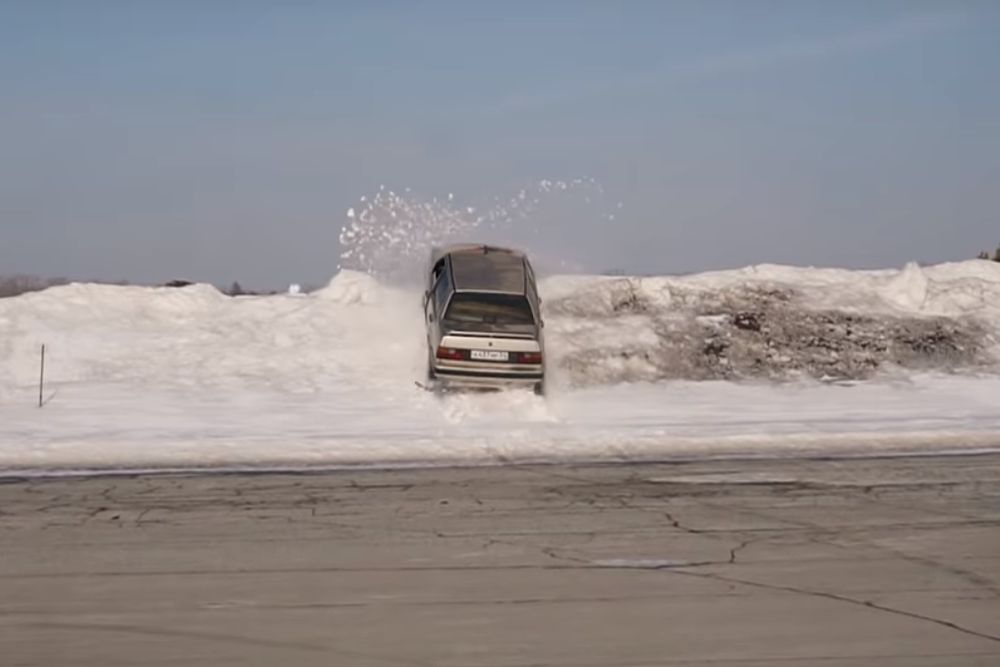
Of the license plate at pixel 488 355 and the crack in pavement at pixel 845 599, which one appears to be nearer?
the crack in pavement at pixel 845 599

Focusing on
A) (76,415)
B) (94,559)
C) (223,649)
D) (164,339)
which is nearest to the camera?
(223,649)

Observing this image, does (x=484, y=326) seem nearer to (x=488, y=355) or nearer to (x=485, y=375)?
(x=488, y=355)

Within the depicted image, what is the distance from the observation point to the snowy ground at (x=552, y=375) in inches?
660

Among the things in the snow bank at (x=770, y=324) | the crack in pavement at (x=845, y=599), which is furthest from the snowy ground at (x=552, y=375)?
the crack in pavement at (x=845, y=599)

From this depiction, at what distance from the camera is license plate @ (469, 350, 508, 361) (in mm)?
20047

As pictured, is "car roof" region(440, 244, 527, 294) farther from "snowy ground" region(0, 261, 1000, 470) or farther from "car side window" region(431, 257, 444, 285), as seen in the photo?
"snowy ground" region(0, 261, 1000, 470)

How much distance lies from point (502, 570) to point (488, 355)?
11109mm

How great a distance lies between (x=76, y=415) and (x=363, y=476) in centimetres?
784

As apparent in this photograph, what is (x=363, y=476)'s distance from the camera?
45.4ft

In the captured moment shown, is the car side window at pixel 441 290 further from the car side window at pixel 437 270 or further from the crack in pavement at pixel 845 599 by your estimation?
the crack in pavement at pixel 845 599

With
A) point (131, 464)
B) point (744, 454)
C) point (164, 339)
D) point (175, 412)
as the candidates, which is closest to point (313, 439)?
point (131, 464)

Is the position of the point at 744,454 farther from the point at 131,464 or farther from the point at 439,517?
the point at 131,464

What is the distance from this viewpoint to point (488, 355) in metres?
20.1

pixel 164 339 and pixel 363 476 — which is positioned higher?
pixel 164 339
